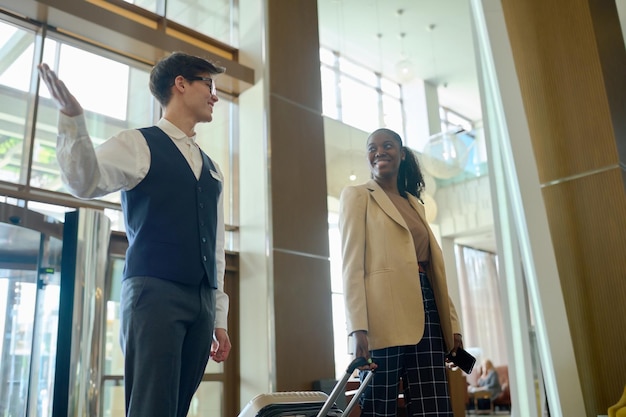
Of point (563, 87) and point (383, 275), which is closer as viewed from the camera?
point (383, 275)

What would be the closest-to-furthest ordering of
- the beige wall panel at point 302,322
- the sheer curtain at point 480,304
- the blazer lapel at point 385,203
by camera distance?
1. the blazer lapel at point 385,203
2. the beige wall panel at point 302,322
3. the sheer curtain at point 480,304

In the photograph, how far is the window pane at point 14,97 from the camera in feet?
12.4

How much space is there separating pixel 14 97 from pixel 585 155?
3366mm

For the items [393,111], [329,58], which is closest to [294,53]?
[329,58]

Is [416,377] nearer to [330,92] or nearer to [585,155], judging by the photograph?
[585,155]

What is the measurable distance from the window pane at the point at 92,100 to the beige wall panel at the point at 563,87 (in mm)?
2829

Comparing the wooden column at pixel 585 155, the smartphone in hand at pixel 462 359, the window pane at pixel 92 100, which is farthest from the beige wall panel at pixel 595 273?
the window pane at pixel 92 100

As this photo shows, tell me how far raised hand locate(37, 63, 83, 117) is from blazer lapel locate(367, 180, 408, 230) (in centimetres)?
109

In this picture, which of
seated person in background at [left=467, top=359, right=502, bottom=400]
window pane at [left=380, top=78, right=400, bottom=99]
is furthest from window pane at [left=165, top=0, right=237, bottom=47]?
Result: seated person in background at [left=467, top=359, right=502, bottom=400]

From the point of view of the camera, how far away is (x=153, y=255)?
1.39 metres

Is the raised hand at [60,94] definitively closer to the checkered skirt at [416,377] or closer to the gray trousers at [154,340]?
the gray trousers at [154,340]

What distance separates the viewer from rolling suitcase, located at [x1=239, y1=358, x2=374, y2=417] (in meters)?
1.75

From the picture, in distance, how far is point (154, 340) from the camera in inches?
51.8

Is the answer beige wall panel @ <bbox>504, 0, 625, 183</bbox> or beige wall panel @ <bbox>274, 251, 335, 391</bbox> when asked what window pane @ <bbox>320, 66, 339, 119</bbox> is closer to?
beige wall panel @ <bbox>274, 251, 335, 391</bbox>
